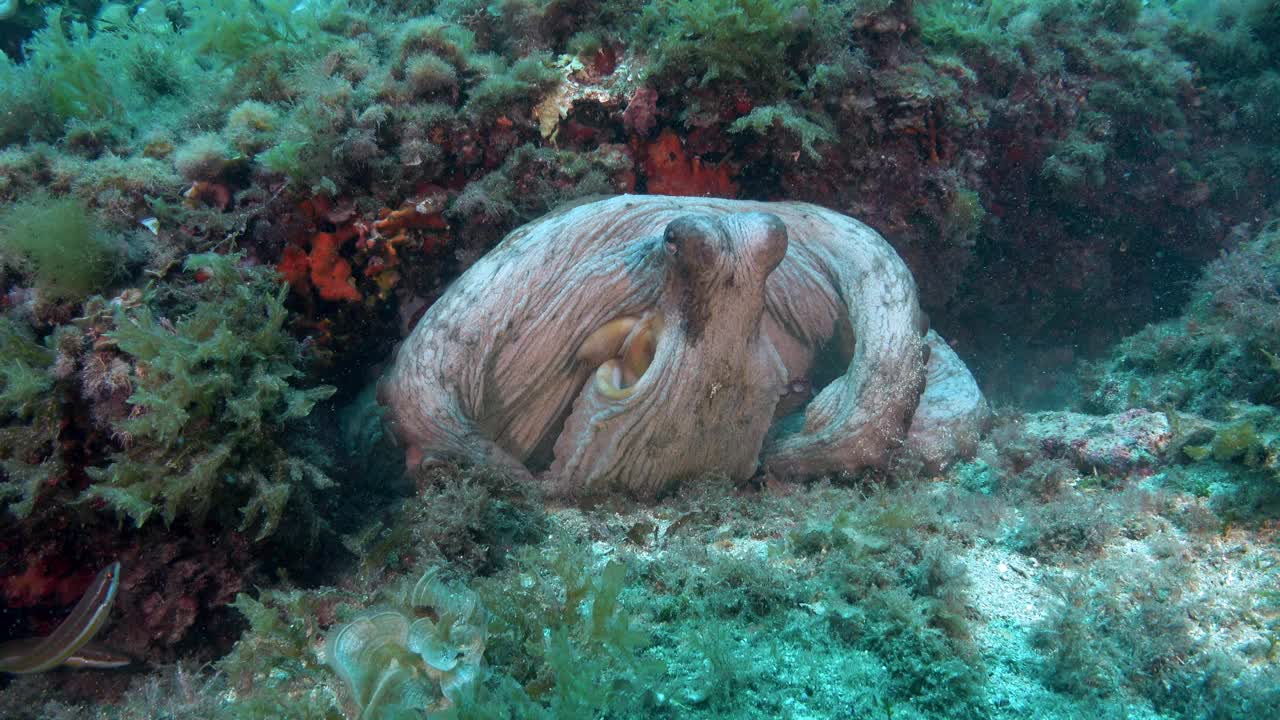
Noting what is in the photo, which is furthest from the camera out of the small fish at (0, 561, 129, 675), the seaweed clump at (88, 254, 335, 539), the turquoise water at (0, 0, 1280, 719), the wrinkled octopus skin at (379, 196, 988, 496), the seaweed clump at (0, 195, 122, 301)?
the wrinkled octopus skin at (379, 196, 988, 496)

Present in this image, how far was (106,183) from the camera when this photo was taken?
336 cm

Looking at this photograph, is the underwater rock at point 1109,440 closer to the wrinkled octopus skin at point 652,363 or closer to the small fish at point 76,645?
the wrinkled octopus skin at point 652,363

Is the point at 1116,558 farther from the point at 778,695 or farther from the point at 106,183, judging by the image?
the point at 106,183

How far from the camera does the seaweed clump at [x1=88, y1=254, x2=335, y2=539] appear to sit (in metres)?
2.50

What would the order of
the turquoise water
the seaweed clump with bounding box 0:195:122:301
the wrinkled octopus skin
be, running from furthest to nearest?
the wrinkled octopus skin < the seaweed clump with bounding box 0:195:122:301 < the turquoise water

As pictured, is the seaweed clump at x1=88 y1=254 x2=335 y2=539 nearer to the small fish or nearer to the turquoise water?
the turquoise water

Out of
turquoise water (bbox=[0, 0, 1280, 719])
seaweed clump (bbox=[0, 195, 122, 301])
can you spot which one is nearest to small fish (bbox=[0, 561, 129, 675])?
turquoise water (bbox=[0, 0, 1280, 719])

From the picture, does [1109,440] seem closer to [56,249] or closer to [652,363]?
[652,363]

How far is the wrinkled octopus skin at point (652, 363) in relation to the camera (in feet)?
11.3

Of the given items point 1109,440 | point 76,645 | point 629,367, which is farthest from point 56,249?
point 1109,440

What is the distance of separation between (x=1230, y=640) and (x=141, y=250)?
213 inches

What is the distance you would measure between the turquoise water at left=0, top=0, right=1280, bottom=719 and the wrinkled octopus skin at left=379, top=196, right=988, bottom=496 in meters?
0.03

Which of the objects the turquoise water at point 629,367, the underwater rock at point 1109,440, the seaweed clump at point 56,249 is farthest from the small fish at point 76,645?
the underwater rock at point 1109,440

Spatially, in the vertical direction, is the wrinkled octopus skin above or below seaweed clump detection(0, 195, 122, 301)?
below
